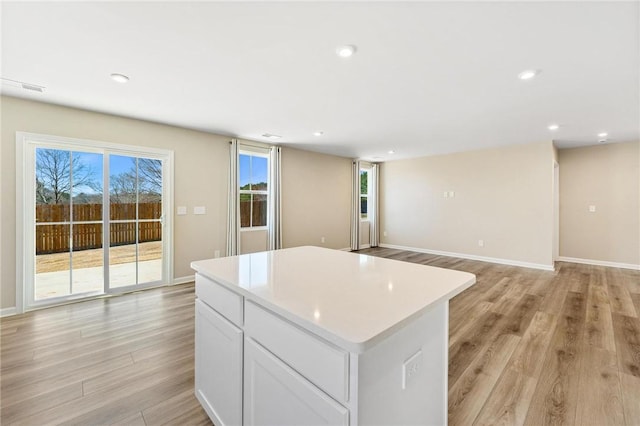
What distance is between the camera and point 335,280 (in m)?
1.36

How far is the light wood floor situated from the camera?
1.64 m

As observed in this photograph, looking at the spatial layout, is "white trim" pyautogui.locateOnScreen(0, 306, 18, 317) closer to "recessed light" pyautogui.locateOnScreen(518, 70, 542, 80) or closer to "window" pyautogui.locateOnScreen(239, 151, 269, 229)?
"window" pyautogui.locateOnScreen(239, 151, 269, 229)

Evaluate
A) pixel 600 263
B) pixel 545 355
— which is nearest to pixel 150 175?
pixel 545 355

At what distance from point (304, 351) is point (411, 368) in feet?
1.45

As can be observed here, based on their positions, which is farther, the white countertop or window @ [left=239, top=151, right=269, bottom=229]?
window @ [left=239, top=151, right=269, bottom=229]

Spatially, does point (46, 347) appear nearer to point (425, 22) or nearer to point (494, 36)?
point (425, 22)

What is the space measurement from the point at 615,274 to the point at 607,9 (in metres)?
5.24

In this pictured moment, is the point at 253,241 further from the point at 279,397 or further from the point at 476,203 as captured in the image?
the point at 476,203

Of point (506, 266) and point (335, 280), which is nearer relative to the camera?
point (335, 280)

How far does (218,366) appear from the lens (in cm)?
146

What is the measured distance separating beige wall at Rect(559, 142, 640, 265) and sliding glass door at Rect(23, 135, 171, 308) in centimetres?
784

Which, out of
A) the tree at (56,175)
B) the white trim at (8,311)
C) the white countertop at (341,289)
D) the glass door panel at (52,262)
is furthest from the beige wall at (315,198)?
the white countertop at (341,289)

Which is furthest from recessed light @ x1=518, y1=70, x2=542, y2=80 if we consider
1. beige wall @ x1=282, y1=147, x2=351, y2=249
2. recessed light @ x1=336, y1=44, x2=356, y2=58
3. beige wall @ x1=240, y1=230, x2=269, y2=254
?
beige wall @ x1=240, y1=230, x2=269, y2=254

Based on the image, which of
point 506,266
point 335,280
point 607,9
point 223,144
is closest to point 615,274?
point 506,266
